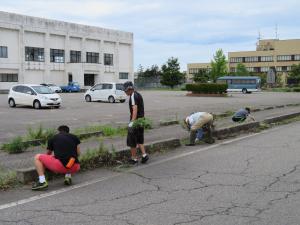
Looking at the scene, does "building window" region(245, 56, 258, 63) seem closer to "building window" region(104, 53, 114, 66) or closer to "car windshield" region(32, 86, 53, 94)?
"building window" region(104, 53, 114, 66)

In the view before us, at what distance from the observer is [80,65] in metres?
75.2

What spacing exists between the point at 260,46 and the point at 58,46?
96052mm

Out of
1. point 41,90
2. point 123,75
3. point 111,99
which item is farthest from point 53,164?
point 123,75

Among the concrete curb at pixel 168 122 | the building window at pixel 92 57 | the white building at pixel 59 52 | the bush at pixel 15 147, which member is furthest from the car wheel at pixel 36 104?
the building window at pixel 92 57

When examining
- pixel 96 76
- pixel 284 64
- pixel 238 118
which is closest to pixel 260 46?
pixel 284 64

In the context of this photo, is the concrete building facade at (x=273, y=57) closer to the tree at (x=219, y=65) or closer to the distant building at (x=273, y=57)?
the distant building at (x=273, y=57)

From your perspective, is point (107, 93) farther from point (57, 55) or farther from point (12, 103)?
point (57, 55)

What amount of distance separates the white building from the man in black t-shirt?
5830 centimetres

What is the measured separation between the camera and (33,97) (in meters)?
27.8

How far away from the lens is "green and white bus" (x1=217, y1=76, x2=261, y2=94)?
67.9 metres

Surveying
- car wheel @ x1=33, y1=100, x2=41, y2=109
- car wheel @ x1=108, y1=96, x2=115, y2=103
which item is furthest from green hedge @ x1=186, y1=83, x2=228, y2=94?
car wheel @ x1=33, y1=100, x2=41, y2=109

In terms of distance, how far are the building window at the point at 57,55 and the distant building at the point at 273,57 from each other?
63322 millimetres

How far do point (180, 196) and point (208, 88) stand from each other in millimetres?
43982

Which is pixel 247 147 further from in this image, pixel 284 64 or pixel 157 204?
pixel 284 64
